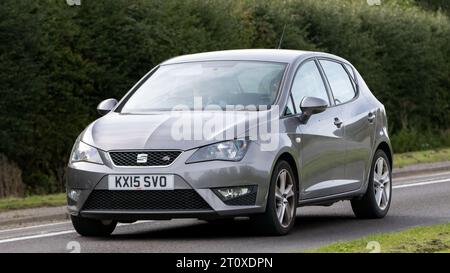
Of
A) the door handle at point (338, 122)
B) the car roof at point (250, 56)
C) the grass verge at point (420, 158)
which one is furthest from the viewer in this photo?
the grass verge at point (420, 158)

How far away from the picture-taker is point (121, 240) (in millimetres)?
12844

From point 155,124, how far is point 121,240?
112 cm

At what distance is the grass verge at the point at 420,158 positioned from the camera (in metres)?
25.4

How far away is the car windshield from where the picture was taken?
1333 centimetres

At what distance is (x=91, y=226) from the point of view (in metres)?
13.0

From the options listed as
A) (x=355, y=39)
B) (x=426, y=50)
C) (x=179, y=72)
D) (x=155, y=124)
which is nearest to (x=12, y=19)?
(x=179, y=72)

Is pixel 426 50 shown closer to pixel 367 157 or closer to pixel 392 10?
pixel 392 10

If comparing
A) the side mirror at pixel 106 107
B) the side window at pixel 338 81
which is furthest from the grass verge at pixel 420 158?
the side mirror at pixel 106 107

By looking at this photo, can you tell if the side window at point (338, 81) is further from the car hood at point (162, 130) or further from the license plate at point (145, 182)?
the license plate at point (145, 182)

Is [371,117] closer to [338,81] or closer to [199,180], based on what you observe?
[338,81]

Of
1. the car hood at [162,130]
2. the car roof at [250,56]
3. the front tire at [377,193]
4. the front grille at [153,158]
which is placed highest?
the car roof at [250,56]

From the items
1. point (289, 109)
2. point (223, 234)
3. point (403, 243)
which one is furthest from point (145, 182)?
point (403, 243)

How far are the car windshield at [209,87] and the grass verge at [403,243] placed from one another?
1.91m

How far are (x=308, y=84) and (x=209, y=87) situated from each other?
3.75 ft
